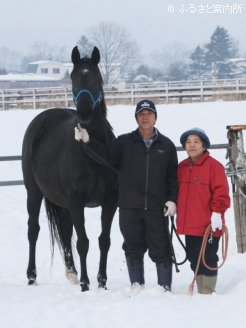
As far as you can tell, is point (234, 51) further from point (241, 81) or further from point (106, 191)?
point (106, 191)

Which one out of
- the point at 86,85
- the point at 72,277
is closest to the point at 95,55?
the point at 86,85

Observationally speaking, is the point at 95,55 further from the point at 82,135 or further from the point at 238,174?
the point at 238,174

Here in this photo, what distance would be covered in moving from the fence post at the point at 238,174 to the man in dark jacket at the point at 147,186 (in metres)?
2.01

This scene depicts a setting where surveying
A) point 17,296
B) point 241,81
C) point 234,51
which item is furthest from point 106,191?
point 234,51

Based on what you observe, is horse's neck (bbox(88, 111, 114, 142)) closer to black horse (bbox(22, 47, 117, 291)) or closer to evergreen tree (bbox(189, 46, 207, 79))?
black horse (bbox(22, 47, 117, 291))

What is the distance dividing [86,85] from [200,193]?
1255 millimetres

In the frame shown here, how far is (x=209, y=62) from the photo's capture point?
4038 inches

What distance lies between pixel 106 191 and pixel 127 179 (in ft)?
1.66

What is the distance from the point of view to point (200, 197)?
4.95 meters

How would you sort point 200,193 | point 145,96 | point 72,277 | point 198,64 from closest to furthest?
point 200,193
point 72,277
point 145,96
point 198,64

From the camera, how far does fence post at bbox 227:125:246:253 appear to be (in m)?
7.05

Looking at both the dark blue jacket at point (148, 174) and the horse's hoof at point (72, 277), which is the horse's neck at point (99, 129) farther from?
the horse's hoof at point (72, 277)

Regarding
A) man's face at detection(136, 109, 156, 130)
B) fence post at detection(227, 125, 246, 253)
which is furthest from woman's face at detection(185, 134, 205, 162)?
fence post at detection(227, 125, 246, 253)

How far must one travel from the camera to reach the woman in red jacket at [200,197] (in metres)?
4.90
